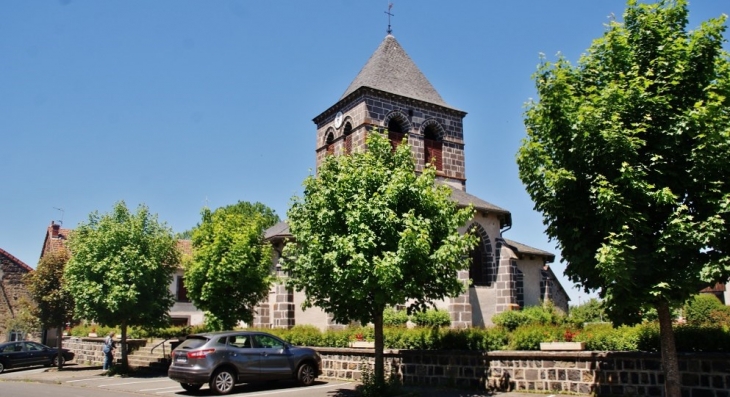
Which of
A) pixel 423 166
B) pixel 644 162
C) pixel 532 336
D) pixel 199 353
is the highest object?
pixel 423 166

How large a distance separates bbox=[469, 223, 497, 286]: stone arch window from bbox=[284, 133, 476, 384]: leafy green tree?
9317 mm

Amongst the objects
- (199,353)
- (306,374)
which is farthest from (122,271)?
(306,374)

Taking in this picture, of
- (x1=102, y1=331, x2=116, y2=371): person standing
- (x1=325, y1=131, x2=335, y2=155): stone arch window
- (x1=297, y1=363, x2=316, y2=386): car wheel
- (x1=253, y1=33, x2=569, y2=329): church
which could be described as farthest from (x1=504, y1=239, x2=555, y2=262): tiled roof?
(x1=102, y1=331, x2=116, y2=371): person standing

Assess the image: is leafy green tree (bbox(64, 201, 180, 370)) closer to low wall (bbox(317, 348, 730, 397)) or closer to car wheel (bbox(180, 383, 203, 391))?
car wheel (bbox(180, 383, 203, 391))

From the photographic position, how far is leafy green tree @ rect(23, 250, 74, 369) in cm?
2319

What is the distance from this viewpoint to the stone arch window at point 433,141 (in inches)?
1066

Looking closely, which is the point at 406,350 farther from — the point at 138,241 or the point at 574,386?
the point at 138,241

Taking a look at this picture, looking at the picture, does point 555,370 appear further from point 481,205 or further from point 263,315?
point 263,315

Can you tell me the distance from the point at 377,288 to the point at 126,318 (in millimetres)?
12290

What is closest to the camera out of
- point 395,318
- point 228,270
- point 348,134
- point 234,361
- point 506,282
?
point 234,361

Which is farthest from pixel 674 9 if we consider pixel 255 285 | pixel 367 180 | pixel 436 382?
pixel 255 285

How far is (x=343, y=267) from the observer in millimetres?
12203

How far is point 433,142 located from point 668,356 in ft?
61.2

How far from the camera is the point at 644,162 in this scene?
9.55 metres
